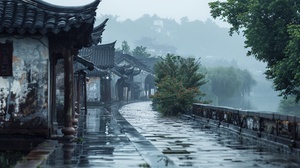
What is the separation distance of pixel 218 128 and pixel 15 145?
36.1 ft

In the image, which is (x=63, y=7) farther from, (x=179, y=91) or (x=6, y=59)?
(x=179, y=91)

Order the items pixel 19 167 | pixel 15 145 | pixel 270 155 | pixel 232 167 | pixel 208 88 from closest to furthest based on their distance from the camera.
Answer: pixel 19 167
pixel 232 167
pixel 270 155
pixel 15 145
pixel 208 88

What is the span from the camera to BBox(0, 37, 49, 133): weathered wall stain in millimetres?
14062

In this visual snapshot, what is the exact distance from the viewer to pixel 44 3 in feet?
47.9

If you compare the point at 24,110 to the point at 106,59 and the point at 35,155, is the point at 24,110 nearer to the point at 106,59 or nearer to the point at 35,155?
the point at 35,155

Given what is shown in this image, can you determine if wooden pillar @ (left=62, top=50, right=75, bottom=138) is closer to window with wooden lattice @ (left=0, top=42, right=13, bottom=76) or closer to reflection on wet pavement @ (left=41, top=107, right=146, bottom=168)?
reflection on wet pavement @ (left=41, top=107, right=146, bottom=168)

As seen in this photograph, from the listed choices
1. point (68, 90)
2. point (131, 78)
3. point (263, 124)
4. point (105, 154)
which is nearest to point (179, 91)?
point (263, 124)

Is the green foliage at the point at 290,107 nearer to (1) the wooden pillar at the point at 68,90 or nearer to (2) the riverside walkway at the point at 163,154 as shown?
(2) the riverside walkway at the point at 163,154

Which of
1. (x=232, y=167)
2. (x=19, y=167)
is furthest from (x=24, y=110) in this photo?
(x=232, y=167)

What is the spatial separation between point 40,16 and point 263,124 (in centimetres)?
749

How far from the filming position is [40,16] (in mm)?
14164

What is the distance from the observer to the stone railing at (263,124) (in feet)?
43.4

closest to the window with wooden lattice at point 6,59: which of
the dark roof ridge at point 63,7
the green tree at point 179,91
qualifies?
the dark roof ridge at point 63,7

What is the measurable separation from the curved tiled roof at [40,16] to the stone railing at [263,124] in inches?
231
